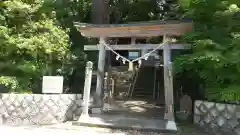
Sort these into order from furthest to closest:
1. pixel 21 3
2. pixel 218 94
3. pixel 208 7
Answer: pixel 21 3, pixel 208 7, pixel 218 94

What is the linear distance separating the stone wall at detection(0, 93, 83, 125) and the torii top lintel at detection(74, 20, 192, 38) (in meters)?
2.50

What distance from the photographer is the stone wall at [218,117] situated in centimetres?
739

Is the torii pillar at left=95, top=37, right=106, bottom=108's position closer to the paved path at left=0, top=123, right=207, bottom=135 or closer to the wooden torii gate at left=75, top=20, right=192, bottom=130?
the wooden torii gate at left=75, top=20, right=192, bottom=130

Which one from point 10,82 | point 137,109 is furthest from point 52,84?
point 137,109

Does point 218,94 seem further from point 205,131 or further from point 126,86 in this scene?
point 126,86

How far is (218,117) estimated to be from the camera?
7.74 metres

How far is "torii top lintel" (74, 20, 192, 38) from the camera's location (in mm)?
8477

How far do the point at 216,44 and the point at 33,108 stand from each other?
6100 millimetres

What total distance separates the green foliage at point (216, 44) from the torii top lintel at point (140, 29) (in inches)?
19.3

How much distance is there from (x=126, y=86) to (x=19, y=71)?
7.75 m

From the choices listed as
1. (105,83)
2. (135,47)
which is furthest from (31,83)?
(135,47)

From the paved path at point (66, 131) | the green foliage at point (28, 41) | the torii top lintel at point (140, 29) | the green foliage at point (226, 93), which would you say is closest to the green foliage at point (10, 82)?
the green foliage at point (28, 41)

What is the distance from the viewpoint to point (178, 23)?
8.30 m

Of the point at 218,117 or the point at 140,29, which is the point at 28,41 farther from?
the point at 218,117
